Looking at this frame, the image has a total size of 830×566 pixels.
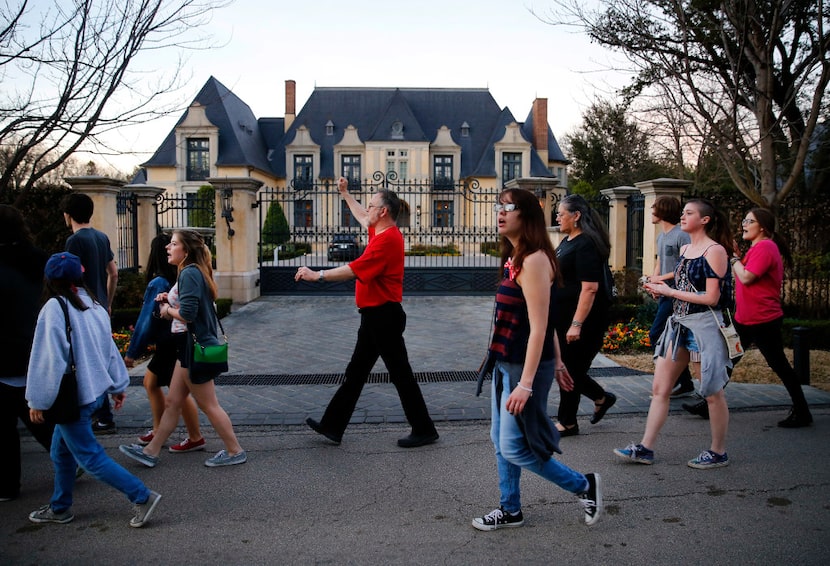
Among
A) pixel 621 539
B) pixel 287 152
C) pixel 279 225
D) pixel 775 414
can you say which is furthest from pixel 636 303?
pixel 287 152

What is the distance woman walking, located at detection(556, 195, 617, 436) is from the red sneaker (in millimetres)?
2828

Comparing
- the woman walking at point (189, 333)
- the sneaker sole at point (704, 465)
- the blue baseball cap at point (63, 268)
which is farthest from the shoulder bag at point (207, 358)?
the sneaker sole at point (704, 465)

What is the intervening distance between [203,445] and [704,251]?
13.0 ft

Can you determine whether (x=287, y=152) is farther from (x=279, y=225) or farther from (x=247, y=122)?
(x=279, y=225)

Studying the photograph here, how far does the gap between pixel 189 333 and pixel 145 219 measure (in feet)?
32.7

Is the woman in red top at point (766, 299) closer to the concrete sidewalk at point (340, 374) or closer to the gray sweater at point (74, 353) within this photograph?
the concrete sidewalk at point (340, 374)

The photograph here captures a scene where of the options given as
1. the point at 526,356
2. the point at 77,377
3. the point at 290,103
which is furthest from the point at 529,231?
the point at 290,103

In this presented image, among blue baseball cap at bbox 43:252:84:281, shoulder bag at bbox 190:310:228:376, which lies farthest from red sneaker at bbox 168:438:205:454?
blue baseball cap at bbox 43:252:84:281

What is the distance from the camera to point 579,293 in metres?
5.09

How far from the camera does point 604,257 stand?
496 centimetres

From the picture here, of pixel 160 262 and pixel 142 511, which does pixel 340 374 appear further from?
pixel 142 511

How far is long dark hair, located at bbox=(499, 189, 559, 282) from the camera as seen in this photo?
3.29 m

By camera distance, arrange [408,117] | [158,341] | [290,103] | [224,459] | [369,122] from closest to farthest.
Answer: [224,459] < [158,341] < [408,117] < [369,122] < [290,103]

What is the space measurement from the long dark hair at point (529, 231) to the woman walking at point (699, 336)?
1.44 metres
